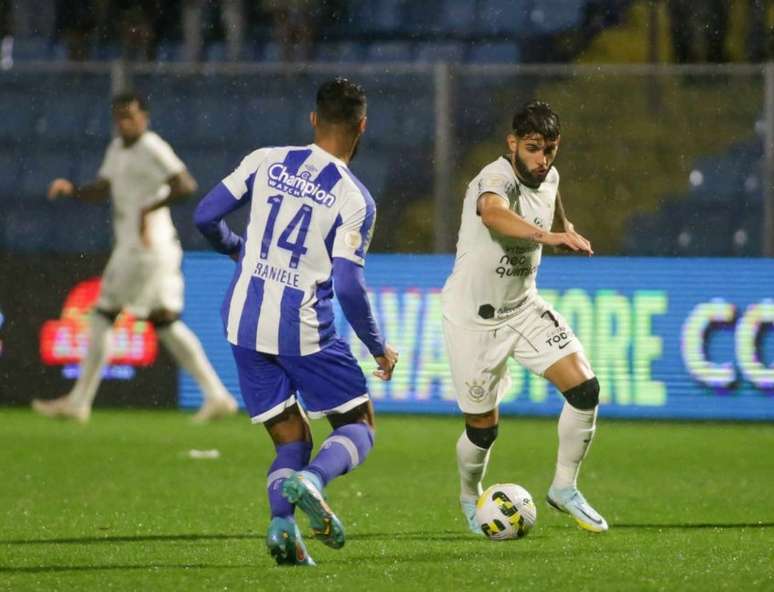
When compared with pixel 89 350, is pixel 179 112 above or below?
above

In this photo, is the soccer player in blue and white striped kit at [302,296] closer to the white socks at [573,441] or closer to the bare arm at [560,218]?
the white socks at [573,441]

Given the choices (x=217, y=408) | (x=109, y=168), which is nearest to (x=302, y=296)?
(x=217, y=408)

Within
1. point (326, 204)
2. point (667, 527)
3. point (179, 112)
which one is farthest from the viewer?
point (179, 112)

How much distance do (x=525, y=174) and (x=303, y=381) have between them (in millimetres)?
1614

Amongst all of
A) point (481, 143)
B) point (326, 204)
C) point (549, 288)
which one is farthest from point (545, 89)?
point (326, 204)

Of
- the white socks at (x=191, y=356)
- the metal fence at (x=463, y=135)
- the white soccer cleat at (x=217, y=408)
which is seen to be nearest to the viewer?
the white socks at (x=191, y=356)

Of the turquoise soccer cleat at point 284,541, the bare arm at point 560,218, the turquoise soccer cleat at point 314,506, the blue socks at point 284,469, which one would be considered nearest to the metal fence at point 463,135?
the bare arm at point 560,218

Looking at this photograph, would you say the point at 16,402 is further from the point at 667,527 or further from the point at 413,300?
the point at 667,527

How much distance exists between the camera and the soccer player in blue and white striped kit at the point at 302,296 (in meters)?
→ 6.03

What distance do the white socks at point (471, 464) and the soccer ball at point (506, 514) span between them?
399 mm

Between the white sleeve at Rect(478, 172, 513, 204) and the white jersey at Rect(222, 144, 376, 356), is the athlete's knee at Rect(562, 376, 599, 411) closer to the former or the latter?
the white sleeve at Rect(478, 172, 513, 204)

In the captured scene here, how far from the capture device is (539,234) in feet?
21.9

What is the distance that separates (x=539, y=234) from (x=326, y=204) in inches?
39.3

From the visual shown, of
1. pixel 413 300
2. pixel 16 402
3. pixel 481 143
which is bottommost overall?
pixel 16 402
